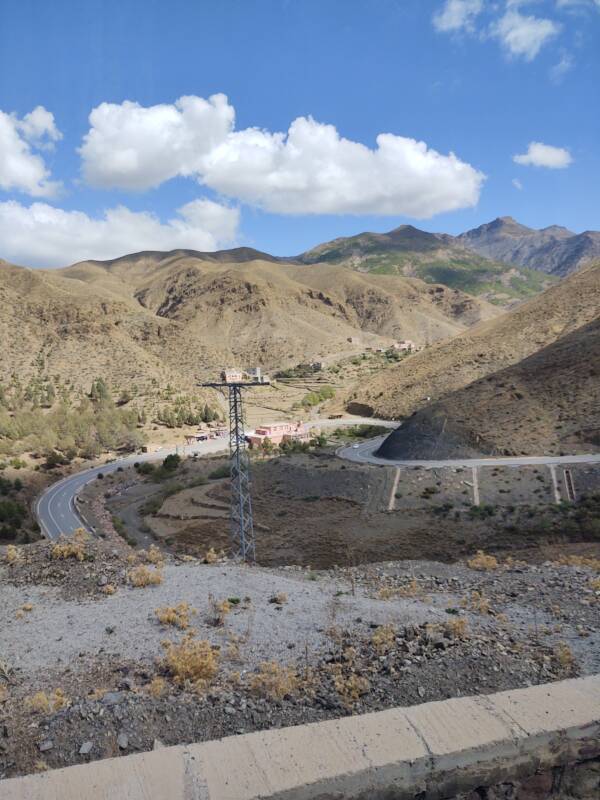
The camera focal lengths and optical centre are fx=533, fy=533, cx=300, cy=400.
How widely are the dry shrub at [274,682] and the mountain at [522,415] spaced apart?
3147cm

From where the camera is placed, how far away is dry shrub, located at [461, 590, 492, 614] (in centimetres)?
1023

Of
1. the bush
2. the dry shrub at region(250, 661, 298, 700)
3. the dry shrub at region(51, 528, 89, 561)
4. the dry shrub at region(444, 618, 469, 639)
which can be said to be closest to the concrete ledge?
the dry shrub at region(250, 661, 298, 700)

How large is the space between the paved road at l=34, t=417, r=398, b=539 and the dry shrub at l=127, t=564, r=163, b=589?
17.3 m

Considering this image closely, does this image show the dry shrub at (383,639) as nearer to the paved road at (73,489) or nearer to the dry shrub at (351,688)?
the dry shrub at (351,688)

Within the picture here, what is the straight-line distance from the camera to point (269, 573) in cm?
1379

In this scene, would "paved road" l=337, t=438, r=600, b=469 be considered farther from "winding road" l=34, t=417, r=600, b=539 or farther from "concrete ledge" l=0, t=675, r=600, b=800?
"concrete ledge" l=0, t=675, r=600, b=800

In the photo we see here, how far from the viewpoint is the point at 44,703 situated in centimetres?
681

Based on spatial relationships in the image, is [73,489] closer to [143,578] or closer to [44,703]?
[143,578]

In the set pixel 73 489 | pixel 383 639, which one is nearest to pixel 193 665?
pixel 383 639

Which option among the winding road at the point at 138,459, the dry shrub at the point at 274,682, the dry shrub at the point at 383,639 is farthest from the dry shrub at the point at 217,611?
the winding road at the point at 138,459

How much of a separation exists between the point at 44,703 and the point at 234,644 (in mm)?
2960

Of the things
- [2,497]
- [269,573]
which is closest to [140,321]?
[2,497]

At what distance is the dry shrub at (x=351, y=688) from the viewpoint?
682cm

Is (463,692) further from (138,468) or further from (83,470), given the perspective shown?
(83,470)
